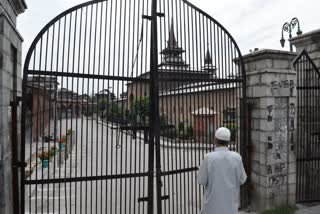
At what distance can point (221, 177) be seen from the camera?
133 inches

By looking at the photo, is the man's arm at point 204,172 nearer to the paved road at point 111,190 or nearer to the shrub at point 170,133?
the paved road at point 111,190

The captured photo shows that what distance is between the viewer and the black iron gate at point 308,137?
6.14 meters

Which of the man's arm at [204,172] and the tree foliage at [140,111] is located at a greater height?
the tree foliage at [140,111]

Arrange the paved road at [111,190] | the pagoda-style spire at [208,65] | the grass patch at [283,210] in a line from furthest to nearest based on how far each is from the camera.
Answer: the grass patch at [283,210] → the pagoda-style spire at [208,65] → the paved road at [111,190]

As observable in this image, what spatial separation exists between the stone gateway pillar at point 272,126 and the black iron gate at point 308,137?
1.79ft

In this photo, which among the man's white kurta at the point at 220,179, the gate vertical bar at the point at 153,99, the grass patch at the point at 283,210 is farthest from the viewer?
the grass patch at the point at 283,210

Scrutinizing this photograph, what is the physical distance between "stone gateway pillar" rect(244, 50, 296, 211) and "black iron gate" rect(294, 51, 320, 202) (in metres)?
0.55

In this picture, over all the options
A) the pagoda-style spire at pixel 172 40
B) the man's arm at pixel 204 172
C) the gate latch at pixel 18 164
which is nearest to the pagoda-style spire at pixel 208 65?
the pagoda-style spire at pixel 172 40

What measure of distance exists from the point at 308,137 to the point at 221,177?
373 cm

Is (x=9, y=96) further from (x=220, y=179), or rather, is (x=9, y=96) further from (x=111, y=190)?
(x=220, y=179)

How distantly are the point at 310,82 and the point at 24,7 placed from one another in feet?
19.7

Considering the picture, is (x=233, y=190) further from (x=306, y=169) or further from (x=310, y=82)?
(x=310, y=82)

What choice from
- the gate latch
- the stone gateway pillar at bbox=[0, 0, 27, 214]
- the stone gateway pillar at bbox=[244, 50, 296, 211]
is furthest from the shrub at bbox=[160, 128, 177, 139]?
the stone gateway pillar at bbox=[0, 0, 27, 214]

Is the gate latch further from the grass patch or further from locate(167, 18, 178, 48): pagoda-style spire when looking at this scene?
the grass patch
